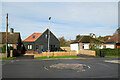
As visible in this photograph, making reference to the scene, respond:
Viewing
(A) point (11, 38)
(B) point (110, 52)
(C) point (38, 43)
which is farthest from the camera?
(C) point (38, 43)

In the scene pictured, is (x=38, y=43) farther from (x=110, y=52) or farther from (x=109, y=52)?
(x=110, y=52)

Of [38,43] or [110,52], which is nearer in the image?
[110,52]

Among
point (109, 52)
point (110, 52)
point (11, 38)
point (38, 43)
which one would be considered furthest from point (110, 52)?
point (11, 38)

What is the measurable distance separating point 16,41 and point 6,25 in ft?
32.1

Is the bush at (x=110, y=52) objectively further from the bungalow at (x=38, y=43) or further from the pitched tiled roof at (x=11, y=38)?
the pitched tiled roof at (x=11, y=38)

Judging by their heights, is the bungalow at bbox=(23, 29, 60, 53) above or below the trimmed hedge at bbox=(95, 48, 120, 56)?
above

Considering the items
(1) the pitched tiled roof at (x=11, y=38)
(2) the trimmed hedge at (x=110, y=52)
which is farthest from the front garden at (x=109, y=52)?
(1) the pitched tiled roof at (x=11, y=38)

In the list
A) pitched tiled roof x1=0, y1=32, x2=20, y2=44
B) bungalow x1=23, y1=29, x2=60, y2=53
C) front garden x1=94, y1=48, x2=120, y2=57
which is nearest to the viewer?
front garden x1=94, y1=48, x2=120, y2=57

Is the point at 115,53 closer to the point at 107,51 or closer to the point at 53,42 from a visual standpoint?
the point at 107,51

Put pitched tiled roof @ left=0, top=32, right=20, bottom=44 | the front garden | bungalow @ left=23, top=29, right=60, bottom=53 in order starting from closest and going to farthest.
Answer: the front garden < pitched tiled roof @ left=0, top=32, right=20, bottom=44 < bungalow @ left=23, top=29, right=60, bottom=53

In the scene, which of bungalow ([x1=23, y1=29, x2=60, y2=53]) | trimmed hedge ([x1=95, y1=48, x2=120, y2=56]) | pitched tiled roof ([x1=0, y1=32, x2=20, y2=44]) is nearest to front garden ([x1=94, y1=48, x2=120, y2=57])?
trimmed hedge ([x1=95, y1=48, x2=120, y2=56])

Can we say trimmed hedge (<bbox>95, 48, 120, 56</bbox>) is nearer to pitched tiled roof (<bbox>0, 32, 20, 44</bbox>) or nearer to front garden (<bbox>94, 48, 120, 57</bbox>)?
front garden (<bbox>94, 48, 120, 57</bbox>)

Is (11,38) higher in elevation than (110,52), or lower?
higher

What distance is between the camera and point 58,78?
9273 mm
